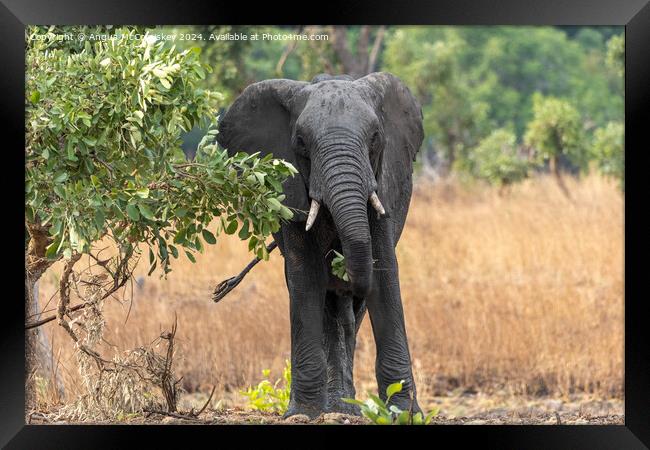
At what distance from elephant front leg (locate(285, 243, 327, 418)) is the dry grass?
2.24 meters

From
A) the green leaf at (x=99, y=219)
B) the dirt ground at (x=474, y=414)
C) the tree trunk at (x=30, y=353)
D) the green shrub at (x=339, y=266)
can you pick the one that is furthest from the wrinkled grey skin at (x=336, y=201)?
the tree trunk at (x=30, y=353)

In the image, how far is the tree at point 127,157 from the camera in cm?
734

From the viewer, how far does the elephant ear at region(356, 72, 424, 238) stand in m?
8.45

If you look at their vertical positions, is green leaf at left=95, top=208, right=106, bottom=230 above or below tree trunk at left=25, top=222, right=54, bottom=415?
above

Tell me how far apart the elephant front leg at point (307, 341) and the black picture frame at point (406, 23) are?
105 centimetres

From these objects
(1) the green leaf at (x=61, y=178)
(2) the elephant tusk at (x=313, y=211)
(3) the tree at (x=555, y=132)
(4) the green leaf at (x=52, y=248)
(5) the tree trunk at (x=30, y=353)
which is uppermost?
(3) the tree at (x=555, y=132)

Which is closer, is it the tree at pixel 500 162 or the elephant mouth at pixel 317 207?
the elephant mouth at pixel 317 207

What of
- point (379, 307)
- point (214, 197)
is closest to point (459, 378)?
point (379, 307)

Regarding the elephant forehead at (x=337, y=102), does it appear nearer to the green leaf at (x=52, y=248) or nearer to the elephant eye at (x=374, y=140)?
the elephant eye at (x=374, y=140)

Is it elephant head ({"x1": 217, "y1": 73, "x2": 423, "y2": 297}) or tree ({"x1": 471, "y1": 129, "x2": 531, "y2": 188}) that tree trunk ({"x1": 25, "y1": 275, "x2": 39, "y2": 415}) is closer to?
elephant head ({"x1": 217, "y1": 73, "x2": 423, "y2": 297})

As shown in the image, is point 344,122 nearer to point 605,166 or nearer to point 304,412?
point 304,412

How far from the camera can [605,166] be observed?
70.2 ft

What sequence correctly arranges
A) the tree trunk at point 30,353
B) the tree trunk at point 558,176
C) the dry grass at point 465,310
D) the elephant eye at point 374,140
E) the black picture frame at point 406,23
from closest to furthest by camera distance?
1. the black picture frame at point 406,23
2. the elephant eye at point 374,140
3. the tree trunk at point 30,353
4. the dry grass at point 465,310
5. the tree trunk at point 558,176

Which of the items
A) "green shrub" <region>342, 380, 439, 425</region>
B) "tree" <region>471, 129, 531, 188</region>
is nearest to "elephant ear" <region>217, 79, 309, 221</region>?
"green shrub" <region>342, 380, 439, 425</region>
